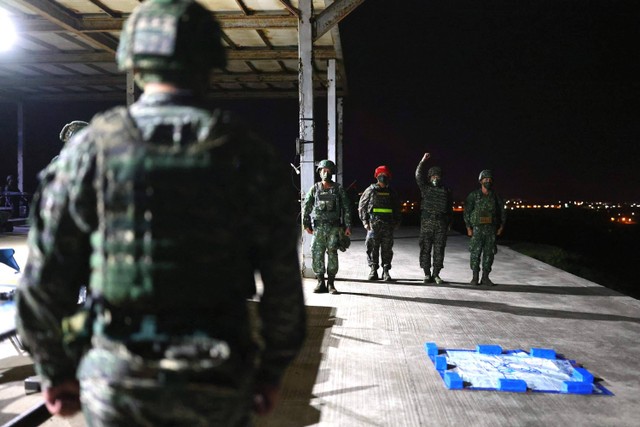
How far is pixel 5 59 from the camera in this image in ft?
47.7

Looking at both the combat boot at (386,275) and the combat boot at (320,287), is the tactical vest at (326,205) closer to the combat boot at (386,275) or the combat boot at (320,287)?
the combat boot at (320,287)

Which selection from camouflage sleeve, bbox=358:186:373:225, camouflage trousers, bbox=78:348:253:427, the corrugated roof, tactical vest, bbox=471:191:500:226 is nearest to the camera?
camouflage trousers, bbox=78:348:253:427

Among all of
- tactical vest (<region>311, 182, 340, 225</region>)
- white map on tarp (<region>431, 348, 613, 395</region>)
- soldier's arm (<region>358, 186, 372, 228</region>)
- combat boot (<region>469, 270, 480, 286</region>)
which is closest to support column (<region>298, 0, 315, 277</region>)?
tactical vest (<region>311, 182, 340, 225</region>)

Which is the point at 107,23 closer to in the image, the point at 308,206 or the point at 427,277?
the point at 308,206

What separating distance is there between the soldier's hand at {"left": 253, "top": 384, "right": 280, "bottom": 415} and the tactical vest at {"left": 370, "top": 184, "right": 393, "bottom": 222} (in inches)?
303

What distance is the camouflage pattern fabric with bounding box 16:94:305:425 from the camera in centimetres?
143

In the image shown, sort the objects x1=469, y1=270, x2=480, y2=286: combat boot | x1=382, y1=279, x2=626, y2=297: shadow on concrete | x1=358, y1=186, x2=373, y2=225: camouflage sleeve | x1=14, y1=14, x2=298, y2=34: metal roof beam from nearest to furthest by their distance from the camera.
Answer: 1. x1=382, y1=279, x2=626, y2=297: shadow on concrete
2. x1=469, y1=270, x2=480, y2=286: combat boot
3. x1=358, y1=186, x2=373, y2=225: camouflage sleeve
4. x1=14, y1=14, x2=298, y2=34: metal roof beam

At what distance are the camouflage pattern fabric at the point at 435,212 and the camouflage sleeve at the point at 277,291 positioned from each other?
7.68 m

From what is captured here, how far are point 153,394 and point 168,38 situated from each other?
1041mm

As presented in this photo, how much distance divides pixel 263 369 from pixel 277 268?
32 cm

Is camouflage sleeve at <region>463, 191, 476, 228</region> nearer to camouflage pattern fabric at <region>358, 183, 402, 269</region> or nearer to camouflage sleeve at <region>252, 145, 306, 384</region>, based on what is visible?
camouflage pattern fabric at <region>358, 183, 402, 269</region>

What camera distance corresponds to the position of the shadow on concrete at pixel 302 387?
12.2 ft

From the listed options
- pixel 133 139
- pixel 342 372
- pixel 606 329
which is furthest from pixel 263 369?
pixel 606 329

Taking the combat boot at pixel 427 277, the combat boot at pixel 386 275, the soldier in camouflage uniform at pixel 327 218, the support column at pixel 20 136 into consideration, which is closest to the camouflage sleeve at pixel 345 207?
the soldier in camouflage uniform at pixel 327 218
